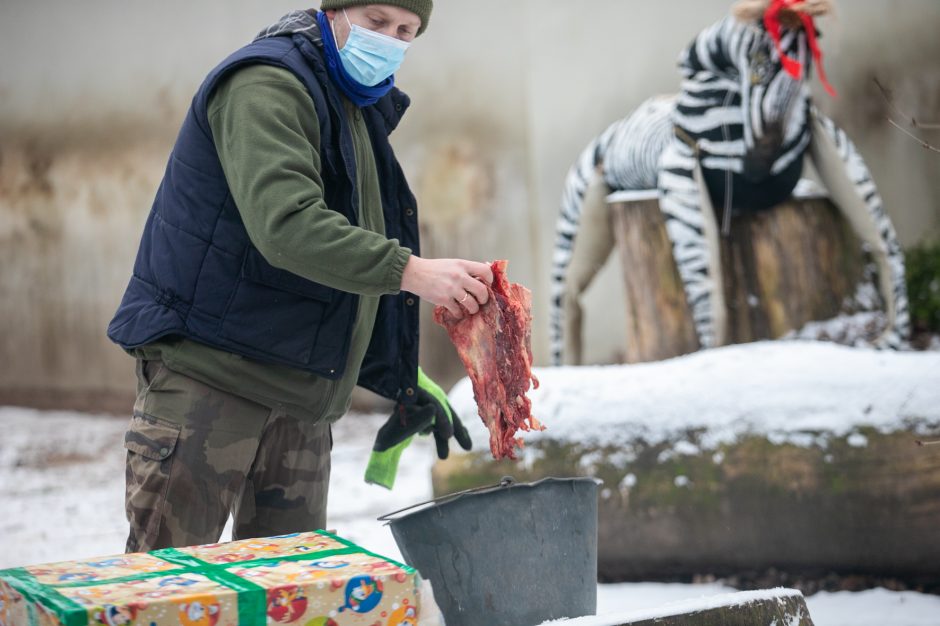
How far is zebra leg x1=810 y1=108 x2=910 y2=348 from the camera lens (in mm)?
5684

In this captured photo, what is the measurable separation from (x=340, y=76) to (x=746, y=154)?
3.75 m

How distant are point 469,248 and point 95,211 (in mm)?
2905

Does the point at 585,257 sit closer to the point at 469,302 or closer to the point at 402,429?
the point at 402,429

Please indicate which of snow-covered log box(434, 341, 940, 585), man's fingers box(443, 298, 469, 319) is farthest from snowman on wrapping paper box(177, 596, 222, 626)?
snow-covered log box(434, 341, 940, 585)

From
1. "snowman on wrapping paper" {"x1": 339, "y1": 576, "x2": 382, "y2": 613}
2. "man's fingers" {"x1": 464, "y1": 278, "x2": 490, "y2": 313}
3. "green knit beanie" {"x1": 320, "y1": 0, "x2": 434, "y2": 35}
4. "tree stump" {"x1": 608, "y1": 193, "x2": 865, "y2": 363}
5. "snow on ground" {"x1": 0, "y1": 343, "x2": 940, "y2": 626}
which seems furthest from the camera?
"tree stump" {"x1": 608, "y1": 193, "x2": 865, "y2": 363}

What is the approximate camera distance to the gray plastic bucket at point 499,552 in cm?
238

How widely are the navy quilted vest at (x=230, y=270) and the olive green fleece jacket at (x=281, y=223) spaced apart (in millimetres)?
41

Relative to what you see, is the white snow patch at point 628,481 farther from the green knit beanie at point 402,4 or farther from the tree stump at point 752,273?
the green knit beanie at point 402,4

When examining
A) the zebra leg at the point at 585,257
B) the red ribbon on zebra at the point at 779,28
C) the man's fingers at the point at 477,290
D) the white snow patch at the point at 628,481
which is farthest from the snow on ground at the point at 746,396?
the zebra leg at the point at 585,257

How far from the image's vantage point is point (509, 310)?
229cm

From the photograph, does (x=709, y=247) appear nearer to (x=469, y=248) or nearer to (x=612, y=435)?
(x=612, y=435)

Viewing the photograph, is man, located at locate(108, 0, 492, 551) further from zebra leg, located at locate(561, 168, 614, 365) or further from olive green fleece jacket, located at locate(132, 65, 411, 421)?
zebra leg, located at locate(561, 168, 614, 365)

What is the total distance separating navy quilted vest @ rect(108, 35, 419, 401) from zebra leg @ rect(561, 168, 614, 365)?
4.19 meters

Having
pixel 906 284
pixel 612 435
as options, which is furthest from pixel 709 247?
pixel 612 435
